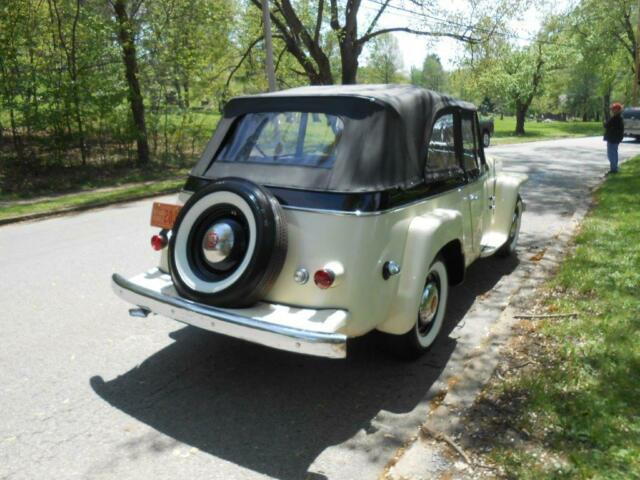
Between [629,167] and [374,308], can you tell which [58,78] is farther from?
[629,167]

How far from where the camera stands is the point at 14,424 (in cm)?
316

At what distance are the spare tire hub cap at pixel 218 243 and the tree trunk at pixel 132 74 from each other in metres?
12.9

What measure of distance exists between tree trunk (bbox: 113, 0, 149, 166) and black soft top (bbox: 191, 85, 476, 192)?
39.8 ft

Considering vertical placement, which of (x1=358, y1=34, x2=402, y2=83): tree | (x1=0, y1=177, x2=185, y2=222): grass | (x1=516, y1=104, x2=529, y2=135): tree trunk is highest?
(x1=358, y1=34, x2=402, y2=83): tree

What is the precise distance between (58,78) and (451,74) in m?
13.4

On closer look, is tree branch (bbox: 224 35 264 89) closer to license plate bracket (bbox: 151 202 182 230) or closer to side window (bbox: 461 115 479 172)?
side window (bbox: 461 115 479 172)

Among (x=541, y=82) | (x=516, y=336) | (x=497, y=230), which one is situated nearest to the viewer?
(x=516, y=336)

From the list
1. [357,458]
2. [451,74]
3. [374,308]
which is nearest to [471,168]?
[374,308]

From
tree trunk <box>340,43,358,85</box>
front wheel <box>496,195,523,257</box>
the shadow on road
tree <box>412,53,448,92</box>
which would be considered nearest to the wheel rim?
the shadow on road

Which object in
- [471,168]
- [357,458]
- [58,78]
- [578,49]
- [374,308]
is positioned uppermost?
[578,49]

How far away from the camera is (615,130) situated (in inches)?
500

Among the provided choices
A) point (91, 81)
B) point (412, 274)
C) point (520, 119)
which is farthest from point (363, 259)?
point (520, 119)

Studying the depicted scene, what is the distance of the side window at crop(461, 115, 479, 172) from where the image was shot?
4.87 metres

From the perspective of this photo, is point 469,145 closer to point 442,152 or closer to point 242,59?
point 442,152
